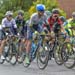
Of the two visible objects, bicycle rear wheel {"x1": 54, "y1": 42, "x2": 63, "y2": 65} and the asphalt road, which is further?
bicycle rear wheel {"x1": 54, "y1": 42, "x2": 63, "y2": 65}

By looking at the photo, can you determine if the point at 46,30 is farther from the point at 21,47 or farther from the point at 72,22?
the point at 72,22

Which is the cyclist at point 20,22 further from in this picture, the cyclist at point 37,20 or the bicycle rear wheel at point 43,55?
the bicycle rear wheel at point 43,55

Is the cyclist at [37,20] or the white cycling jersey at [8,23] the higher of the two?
the cyclist at [37,20]

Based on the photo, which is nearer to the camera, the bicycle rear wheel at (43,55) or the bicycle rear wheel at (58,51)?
the bicycle rear wheel at (43,55)

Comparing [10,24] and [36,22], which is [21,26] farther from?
[36,22]

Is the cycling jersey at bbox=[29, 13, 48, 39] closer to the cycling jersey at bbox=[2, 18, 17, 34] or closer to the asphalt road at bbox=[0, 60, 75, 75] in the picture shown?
the asphalt road at bbox=[0, 60, 75, 75]

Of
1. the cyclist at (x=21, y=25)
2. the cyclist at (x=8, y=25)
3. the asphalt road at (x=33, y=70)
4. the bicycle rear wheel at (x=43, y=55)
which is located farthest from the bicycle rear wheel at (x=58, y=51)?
the cyclist at (x=8, y=25)

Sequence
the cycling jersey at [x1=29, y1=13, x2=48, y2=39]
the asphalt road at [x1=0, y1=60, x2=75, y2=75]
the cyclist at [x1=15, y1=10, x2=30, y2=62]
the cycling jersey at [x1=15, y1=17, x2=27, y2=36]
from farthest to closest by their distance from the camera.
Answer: the cycling jersey at [x1=15, y1=17, x2=27, y2=36] < the cyclist at [x1=15, y1=10, x2=30, y2=62] < the cycling jersey at [x1=29, y1=13, x2=48, y2=39] < the asphalt road at [x1=0, y1=60, x2=75, y2=75]

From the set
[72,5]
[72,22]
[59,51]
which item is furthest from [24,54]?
[72,5]

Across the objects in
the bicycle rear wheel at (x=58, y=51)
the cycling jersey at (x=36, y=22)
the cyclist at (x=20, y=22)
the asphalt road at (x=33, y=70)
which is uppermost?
the cycling jersey at (x=36, y=22)

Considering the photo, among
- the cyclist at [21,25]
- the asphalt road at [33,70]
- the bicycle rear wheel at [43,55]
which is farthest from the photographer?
the cyclist at [21,25]

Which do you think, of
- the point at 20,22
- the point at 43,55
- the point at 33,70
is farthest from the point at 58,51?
the point at 20,22

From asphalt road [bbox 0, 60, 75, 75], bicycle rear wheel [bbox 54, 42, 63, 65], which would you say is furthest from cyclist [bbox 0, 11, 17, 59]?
bicycle rear wheel [bbox 54, 42, 63, 65]

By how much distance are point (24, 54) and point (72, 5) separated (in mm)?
33746
